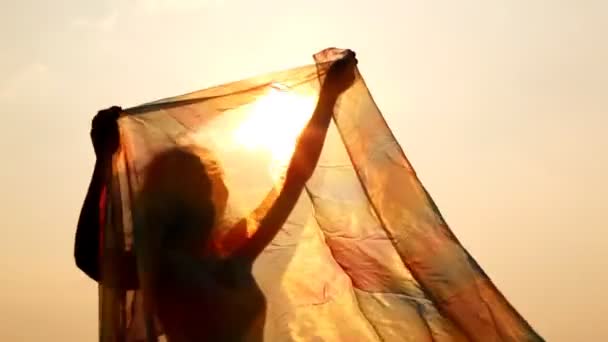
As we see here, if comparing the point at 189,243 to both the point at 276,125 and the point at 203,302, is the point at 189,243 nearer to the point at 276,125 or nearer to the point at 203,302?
the point at 203,302

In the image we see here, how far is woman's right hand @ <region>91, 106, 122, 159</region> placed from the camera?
14.5 feet

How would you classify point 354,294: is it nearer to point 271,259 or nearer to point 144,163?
point 271,259

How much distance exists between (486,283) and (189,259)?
1.48 m

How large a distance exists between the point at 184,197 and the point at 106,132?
634 mm

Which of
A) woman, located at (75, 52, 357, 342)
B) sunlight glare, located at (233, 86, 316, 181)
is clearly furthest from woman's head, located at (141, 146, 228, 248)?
sunlight glare, located at (233, 86, 316, 181)

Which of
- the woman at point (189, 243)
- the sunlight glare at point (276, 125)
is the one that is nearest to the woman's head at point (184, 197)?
the woman at point (189, 243)

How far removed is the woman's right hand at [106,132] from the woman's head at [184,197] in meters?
0.26

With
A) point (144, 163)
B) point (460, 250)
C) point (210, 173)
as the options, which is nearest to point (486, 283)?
point (460, 250)

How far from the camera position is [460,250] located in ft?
14.7

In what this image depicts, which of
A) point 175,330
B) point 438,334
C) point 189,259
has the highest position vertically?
point 189,259

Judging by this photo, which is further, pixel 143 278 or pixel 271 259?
pixel 271 259

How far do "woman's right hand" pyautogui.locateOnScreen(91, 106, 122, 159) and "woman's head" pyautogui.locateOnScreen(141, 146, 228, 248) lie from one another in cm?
26

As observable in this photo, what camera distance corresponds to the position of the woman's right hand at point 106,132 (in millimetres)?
4406

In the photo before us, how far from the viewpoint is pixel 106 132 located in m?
4.41
